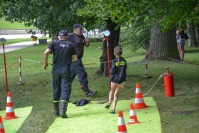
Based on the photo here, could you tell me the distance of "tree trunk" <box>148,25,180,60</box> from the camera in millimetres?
21000

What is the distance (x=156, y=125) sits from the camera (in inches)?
349

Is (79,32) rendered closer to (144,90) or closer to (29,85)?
(144,90)

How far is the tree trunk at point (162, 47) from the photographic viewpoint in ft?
68.9

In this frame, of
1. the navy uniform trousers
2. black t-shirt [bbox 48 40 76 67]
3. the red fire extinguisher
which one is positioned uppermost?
black t-shirt [bbox 48 40 76 67]

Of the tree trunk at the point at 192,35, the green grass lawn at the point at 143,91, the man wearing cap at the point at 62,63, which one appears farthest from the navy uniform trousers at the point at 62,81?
the tree trunk at the point at 192,35

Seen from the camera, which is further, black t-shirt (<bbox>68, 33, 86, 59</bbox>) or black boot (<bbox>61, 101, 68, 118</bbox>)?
black t-shirt (<bbox>68, 33, 86, 59</bbox>)

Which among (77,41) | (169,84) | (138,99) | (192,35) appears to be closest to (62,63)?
(138,99)

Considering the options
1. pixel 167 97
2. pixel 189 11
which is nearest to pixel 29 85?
pixel 167 97

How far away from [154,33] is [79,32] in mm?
9241

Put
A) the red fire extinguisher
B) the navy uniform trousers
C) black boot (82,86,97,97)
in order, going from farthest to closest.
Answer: black boot (82,86,97,97), the red fire extinguisher, the navy uniform trousers

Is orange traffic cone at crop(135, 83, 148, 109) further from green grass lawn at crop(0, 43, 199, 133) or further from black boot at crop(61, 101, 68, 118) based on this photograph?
black boot at crop(61, 101, 68, 118)

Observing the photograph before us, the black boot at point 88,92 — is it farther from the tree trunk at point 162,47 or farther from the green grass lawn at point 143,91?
the tree trunk at point 162,47

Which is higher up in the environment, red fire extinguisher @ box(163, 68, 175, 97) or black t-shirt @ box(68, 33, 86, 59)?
black t-shirt @ box(68, 33, 86, 59)

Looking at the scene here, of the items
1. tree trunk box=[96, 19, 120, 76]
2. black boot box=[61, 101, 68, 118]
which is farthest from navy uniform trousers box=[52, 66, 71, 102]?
tree trunk box=[96, 19, 120, 76]
